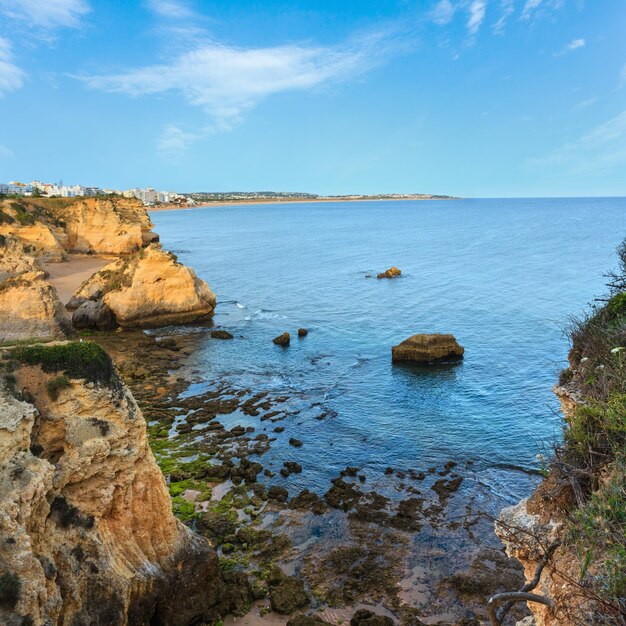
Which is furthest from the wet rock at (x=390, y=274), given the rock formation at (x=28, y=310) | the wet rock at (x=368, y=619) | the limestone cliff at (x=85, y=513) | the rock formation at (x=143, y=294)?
the limestone cliff at (x=85, y=513)

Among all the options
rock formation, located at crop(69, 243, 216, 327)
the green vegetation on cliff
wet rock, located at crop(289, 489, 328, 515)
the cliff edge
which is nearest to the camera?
the green vegetation on cliff

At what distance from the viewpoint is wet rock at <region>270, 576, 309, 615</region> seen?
14117 millimetres

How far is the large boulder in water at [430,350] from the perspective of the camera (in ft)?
112

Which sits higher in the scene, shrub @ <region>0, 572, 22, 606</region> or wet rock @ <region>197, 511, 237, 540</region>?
shrub @ <region>0, 572, 22, 606</region>

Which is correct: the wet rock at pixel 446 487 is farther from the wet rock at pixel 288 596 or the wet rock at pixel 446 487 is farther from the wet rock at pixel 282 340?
the wet rock at pixel 282 340

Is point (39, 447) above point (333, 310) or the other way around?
above

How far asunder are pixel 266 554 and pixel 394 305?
35266 mm

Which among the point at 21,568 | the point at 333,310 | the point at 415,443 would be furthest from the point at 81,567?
the point at 333,310

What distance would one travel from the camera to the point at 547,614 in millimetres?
8047

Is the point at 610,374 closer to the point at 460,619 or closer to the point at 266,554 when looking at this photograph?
the point at 460,619

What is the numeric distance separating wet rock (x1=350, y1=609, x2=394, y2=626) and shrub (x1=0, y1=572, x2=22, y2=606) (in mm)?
8007

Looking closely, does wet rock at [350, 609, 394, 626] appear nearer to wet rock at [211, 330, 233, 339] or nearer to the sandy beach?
wet rock at [211, 330, 233, 339]

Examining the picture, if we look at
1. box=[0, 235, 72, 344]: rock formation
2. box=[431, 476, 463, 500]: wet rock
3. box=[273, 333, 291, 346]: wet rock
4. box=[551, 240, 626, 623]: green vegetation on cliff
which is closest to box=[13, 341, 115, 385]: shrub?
box=[551, 240, 626, 623]: green vegetation on cliff

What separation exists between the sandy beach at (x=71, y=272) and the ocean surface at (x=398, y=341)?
12901 mm
